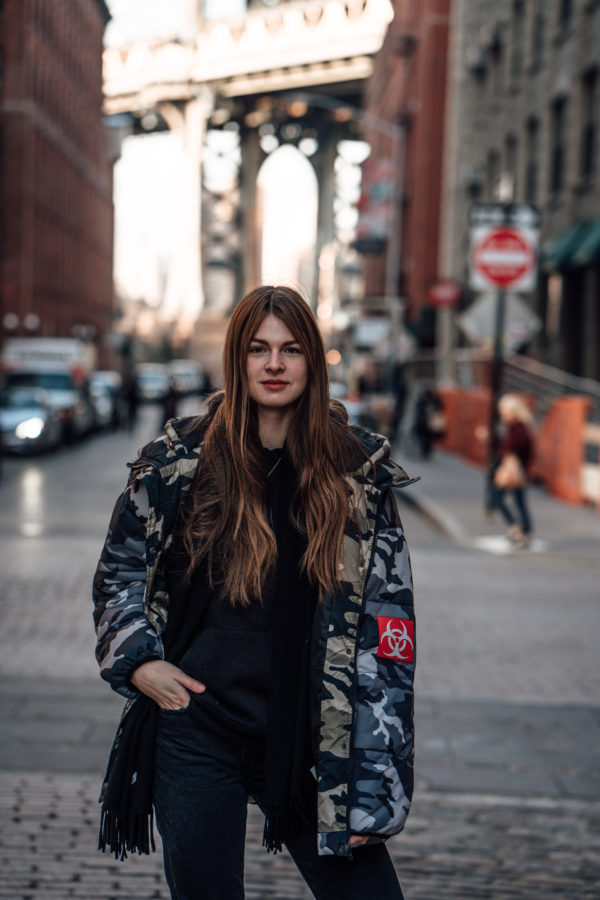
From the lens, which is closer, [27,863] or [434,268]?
[27,863]

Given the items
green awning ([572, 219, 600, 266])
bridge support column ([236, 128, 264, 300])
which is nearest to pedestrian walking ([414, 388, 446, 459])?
green awning ([572, 219, 600, 266])

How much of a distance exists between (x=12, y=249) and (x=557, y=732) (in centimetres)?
5445

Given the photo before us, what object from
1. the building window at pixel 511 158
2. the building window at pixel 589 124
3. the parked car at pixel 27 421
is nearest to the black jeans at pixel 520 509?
the building window at pixel 589 124

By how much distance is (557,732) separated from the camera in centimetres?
643

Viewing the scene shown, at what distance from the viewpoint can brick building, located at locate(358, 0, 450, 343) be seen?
45438mm

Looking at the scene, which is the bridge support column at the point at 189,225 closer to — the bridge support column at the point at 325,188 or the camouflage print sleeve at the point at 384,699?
the bridge support column at the point at 325,188

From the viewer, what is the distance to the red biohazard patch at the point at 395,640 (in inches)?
108

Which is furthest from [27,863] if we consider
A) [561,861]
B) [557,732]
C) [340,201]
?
[340,201]

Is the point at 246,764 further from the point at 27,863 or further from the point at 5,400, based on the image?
the point at 5,400

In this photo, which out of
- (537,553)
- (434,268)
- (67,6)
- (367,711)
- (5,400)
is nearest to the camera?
(367,711)

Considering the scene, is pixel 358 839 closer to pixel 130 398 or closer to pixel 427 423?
pixel 427 423

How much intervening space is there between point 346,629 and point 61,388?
32019 mm

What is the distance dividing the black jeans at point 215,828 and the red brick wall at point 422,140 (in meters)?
43.6

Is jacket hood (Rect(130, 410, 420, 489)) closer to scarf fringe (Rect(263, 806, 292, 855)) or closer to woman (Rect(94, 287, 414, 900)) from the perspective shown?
woman (Rect(94, 287, 414, 900))
